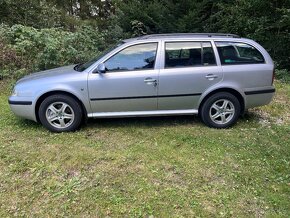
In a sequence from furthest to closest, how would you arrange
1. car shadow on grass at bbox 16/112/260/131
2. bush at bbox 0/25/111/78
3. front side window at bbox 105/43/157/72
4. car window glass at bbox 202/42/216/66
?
1. bush at bbox 0/25/111/78
2. car shadow on grass at bbox 16/112/260/131
3. car window glass at bbox 202/42/216/66
4. front side window at bbox 105/43/157/72

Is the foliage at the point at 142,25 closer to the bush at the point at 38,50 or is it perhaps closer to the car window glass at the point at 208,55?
the bush at the point at 38,50

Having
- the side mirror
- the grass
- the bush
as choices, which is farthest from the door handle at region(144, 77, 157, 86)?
the bush

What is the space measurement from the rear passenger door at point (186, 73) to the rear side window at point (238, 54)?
0.16m

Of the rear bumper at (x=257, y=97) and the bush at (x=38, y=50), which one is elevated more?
the bush at (x=38, y=50)

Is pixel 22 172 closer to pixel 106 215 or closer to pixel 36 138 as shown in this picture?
pixel 36 138

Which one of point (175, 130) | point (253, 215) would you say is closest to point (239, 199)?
point (253, 215)

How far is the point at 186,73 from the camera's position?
18.6 feet

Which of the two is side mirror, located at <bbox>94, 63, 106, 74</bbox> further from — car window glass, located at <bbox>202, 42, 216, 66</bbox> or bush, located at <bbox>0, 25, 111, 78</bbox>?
bush, located at <bbox>0, 25, 111, 78</bbox>

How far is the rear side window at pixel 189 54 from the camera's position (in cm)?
573

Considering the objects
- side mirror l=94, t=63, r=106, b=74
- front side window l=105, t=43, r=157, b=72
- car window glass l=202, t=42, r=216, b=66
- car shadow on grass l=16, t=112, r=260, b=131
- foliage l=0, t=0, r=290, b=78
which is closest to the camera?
side mirror l=94, t=63, r=106, b=74

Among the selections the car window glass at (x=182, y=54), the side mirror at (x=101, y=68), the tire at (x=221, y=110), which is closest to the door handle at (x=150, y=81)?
the car window glass at (x=182, y=54)

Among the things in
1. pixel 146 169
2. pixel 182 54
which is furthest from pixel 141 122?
pixel 146 169

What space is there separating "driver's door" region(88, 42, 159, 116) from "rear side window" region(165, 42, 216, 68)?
0.81 ft

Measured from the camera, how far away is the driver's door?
5.57m
